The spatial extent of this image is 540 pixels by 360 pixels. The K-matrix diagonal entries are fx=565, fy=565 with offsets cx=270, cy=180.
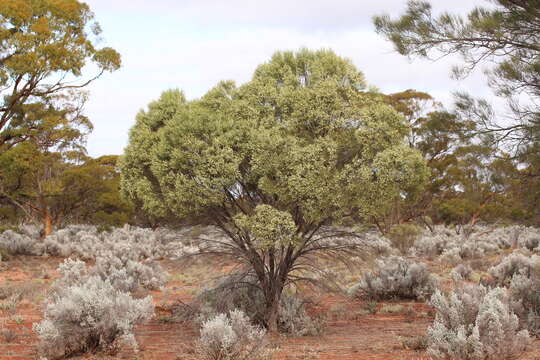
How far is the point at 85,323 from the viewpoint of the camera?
8.69m

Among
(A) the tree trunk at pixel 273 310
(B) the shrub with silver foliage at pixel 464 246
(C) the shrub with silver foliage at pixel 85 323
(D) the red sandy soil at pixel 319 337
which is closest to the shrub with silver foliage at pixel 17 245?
(D) the red sandy soil at pixel 319 337

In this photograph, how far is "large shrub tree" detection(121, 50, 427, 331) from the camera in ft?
31.1

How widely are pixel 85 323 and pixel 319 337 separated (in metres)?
4.58

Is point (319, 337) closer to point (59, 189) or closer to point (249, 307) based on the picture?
point (249, 307)

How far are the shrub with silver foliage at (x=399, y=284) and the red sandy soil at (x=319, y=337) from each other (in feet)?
1.69

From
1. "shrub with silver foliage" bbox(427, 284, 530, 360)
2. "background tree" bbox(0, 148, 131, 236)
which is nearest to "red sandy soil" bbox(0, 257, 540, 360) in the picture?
"shrub with silver foliage" bbox(427, 284, 530, 360)

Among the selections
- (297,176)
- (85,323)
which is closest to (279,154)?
(297,176)

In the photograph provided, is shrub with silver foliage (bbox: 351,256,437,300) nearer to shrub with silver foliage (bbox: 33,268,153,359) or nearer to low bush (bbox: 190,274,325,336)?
low bush (bbox: 190,274,325,336)

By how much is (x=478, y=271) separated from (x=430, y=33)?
12.4m

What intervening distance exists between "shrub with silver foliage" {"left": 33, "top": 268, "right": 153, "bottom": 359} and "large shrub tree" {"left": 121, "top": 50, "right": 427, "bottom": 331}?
2.01m

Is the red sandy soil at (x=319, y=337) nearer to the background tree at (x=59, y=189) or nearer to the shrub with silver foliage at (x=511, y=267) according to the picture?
the shrub with silver foliage at (x=511, y=267)

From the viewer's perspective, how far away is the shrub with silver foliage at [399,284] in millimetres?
15641

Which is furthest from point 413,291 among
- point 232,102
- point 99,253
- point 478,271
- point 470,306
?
point 99,253

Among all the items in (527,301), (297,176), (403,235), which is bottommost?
(527,301)
